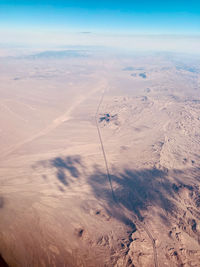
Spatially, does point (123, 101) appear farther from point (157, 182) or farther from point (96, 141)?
point (157, 182)

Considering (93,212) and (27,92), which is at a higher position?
(27,92)

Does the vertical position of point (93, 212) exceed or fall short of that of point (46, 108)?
it falls short

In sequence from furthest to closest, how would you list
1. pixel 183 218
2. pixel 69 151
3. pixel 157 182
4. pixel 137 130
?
pixel 137 130, pixel 69 151, pixel 157 182, pixel 183 218

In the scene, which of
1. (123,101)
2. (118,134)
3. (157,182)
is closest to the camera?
(157,182)

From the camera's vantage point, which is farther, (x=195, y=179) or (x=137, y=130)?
(x=137, y=130)

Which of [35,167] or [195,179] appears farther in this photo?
[35,167]

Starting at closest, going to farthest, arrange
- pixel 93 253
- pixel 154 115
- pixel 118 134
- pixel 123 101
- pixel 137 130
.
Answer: pixel 93 253, pixel 118 134, pixel 137 130, pixel 154 115, pixel 123 101

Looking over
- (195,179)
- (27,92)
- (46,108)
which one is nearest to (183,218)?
(195,179)

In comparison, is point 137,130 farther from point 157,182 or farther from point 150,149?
point 157,182

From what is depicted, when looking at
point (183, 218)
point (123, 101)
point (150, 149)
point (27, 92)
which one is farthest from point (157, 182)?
point (27, 92)
